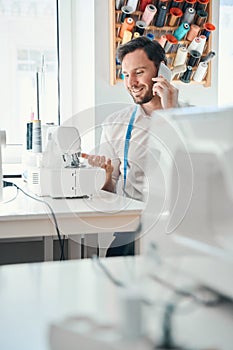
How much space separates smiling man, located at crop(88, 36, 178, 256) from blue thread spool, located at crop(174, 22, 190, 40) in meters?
0.42

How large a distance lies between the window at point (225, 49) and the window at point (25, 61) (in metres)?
0.85

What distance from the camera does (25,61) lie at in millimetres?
2646

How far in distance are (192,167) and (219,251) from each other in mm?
93

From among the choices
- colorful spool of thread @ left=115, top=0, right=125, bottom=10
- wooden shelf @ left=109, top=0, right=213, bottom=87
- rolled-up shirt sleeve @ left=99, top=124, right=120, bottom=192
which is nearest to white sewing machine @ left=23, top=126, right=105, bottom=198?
rolled-up shirt sleeve @ left=99, top=124, right=120, bottom=192

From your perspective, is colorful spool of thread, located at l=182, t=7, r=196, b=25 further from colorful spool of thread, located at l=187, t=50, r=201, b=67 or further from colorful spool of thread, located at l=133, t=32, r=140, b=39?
colorful spool of thread, located at l=133, t=32, r=140, b=39

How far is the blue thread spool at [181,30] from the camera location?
237cm

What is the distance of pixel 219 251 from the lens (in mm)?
476

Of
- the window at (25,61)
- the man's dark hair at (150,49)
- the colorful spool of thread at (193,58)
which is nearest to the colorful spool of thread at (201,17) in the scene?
the colorful spool of thread at (193,58)

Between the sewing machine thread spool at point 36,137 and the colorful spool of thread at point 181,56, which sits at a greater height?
the colorful spool of thread at point 181,56

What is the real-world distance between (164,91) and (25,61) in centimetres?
116

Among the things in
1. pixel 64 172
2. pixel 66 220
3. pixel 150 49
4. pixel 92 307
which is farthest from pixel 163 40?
pixel 92 307

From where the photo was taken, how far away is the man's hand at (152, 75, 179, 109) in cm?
161

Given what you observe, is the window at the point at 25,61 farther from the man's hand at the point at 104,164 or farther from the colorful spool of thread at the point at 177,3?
the man's hand at the point at 104,164

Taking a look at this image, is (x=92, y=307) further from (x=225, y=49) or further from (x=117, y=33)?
(x=225, y=49)
